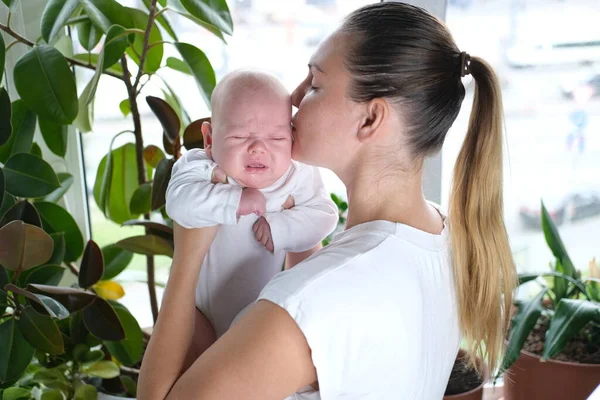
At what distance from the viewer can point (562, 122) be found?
7.06ft

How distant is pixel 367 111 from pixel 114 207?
1.04 metres

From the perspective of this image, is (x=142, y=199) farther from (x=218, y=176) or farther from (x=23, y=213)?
(x=218, y=176)

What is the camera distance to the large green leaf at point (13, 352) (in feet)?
5.08

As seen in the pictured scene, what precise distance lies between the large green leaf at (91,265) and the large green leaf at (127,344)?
0.43ft

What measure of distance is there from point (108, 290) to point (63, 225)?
0.92 ft

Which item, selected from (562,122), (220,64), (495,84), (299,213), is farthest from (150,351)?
(562,122)

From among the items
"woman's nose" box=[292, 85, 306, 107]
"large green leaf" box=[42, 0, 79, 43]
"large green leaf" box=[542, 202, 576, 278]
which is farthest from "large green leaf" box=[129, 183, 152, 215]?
"large green leaf" box=[542, 202, 576, 278]

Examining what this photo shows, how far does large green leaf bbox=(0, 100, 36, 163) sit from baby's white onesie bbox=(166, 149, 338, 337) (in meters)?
0.60

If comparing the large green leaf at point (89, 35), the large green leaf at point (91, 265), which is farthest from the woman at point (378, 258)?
the large green leaf at point (89, 35)

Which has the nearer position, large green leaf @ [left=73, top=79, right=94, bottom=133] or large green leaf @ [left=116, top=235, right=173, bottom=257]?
large green leaf @ [left=73, top=79, right=94, bottom=133]

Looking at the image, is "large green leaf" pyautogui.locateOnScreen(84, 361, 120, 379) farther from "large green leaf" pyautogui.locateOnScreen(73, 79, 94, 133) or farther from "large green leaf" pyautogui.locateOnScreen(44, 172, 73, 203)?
"large green leaf" pyautogui.locateOnScreen(73, 79, 94, 133)

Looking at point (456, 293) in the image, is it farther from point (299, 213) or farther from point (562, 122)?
point (562, 122)

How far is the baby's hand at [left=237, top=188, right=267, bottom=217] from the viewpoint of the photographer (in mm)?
1242

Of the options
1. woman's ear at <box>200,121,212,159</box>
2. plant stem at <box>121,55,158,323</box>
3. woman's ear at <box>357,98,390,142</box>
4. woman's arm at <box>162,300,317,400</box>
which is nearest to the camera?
woman's arm at <box>162,300,317,400</box>
